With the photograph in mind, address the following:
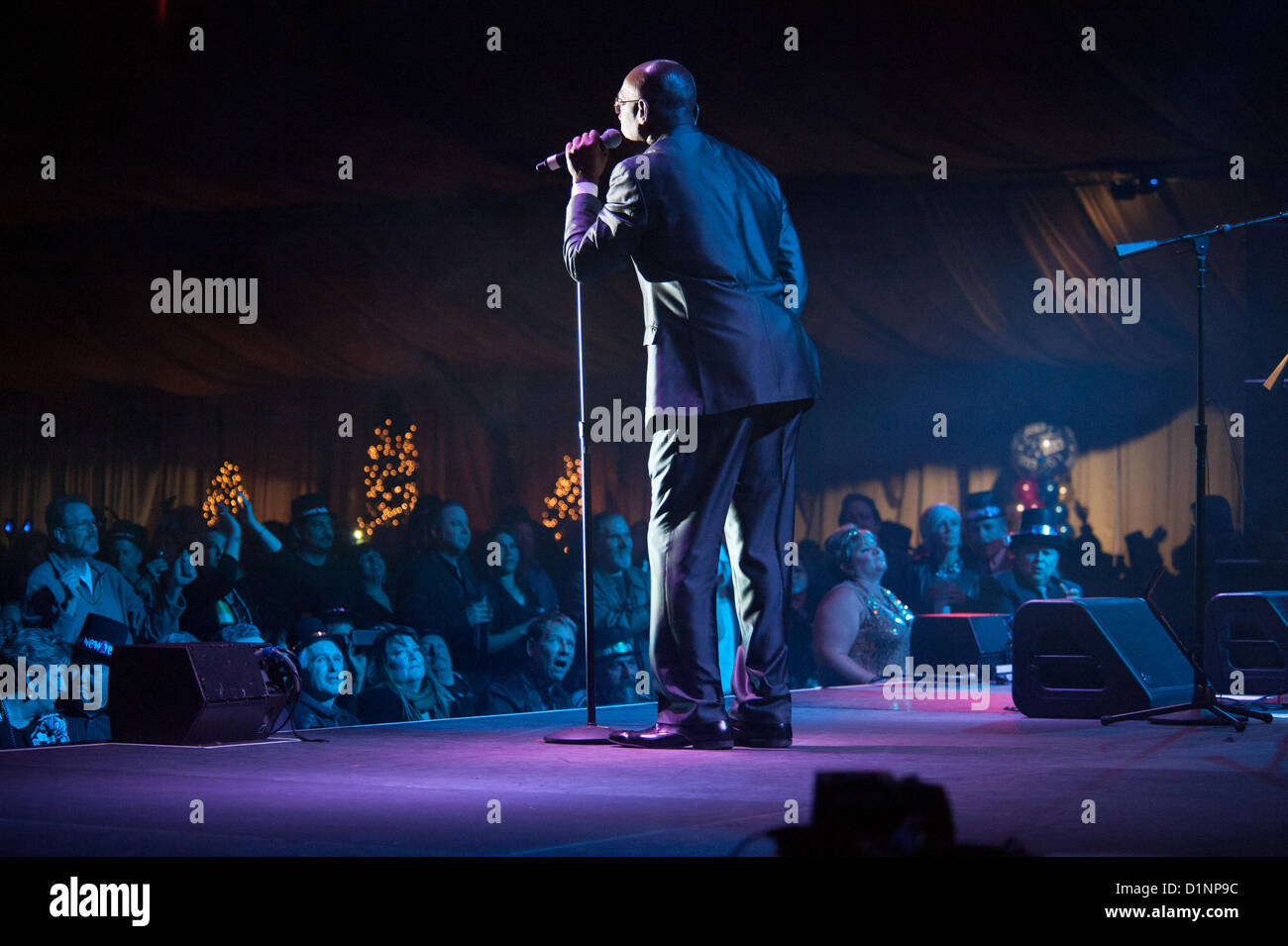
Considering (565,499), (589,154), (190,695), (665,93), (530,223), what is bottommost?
(190,695)

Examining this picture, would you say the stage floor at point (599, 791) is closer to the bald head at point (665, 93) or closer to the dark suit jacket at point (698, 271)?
the dark suit jacket at point (698, 271)

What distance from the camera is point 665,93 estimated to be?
11.2 feet

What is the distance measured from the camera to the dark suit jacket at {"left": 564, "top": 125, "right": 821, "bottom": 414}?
330 centimetres

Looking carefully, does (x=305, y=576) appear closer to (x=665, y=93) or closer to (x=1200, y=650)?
(x=665, y=93)

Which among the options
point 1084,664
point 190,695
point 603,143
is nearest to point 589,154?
point 603,143

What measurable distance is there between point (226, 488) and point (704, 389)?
5334mm

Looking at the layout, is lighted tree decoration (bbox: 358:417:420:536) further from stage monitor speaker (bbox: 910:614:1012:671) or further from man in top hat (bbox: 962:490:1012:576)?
man in top hat (bbox: 962:490:1012:576)

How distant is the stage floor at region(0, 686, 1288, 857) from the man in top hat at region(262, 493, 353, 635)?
296 cm

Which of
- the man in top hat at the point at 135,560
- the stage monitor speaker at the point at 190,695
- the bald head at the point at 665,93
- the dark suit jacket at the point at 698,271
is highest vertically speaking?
the bald head at the point at 665,93

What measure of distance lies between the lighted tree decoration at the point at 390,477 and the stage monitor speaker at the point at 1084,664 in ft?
14.9

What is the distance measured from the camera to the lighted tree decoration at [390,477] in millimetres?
8047

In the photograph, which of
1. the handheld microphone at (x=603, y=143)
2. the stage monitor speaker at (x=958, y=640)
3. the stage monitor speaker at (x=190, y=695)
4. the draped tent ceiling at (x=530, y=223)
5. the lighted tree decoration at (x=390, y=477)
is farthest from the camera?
the lighted tree decoration at (x=390, y=477)

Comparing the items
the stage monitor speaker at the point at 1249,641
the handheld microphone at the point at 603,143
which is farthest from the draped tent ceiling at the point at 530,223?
the handheld microphone at the point at 603,143
